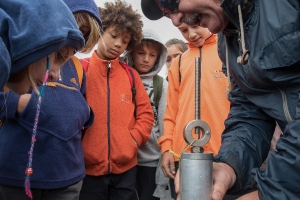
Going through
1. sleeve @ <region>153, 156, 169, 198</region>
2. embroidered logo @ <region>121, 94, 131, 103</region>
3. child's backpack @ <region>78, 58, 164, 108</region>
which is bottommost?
sleeve @ <region>153, 156, 169, 198</region>

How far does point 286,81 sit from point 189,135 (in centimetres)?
46

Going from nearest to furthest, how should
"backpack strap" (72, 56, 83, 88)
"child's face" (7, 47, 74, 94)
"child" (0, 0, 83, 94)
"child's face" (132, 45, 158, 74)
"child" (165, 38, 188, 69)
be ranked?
1. "child" (0, 0, 83, 94)
2. "child's face" (7, 47, 74, 94)
3. "backpack strap" (72, 56, 83, 88)
4. "child's face" (132, 45, 158, 74)
5. "child" (165, 38, 188, 69)

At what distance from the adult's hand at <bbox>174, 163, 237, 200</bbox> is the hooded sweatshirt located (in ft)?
2.94

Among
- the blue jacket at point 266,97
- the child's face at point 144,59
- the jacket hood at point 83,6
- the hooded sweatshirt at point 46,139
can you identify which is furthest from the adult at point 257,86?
the child's face at point 144,59

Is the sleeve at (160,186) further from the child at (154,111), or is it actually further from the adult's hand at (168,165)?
the adult's hand at (168,165)

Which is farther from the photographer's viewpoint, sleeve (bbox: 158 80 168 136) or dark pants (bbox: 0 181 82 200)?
sleeve (bbox: 158 80 168 136)

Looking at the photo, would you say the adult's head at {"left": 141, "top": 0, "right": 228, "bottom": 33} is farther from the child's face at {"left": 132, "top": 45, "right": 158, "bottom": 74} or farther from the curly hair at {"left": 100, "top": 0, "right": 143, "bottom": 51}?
the child's face at {"left": 132, "top": 45, "right": 158, "bottom": 74}

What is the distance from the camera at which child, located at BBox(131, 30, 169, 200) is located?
3.25 metres

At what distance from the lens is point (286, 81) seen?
1.47m

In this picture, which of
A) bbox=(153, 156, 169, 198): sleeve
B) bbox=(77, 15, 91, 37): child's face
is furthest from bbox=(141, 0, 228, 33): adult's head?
bbox=(153, 156, 169, 198): sleeve

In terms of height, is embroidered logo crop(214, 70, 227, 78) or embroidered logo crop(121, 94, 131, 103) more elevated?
embroidered logo crop(214, 70, 227, 78)

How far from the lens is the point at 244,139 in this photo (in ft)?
6.06

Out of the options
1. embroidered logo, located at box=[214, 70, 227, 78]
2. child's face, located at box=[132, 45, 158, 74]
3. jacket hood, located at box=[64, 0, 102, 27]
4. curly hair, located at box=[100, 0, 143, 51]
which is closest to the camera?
jacket hood, located at box=[64, 0, 102, 27]

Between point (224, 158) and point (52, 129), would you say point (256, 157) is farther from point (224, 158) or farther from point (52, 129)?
point (52, 129)
